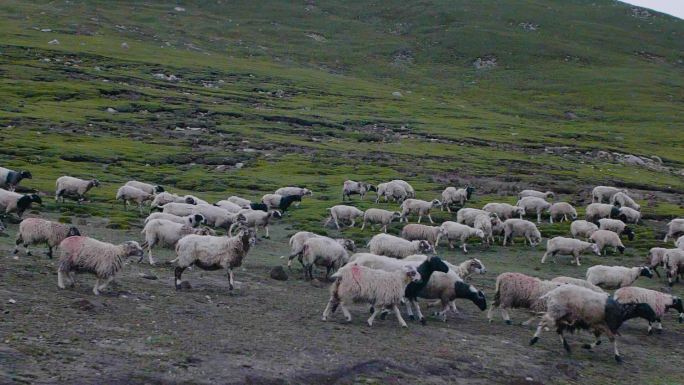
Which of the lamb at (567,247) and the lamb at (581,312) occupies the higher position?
the lamb at (581,312)

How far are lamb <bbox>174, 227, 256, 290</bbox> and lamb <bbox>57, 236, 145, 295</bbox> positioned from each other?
2155 mm

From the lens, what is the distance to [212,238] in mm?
19719

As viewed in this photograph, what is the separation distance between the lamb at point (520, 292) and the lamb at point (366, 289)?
3.30 m

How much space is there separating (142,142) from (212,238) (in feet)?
152

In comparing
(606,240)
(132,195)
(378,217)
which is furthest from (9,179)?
(606,240)

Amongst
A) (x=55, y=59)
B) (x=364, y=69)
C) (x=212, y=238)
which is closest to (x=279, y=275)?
(x=212, y=238)

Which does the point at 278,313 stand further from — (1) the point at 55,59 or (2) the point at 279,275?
(1) the point at 55,59

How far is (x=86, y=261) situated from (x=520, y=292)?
36.5ft

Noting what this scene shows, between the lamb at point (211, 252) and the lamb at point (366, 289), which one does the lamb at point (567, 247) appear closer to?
the lamb at point (366, 289)

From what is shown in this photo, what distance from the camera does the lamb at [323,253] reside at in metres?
22.1

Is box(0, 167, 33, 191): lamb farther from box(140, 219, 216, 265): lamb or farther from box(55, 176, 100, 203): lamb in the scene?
box(140, 219, 216, 265): lamb

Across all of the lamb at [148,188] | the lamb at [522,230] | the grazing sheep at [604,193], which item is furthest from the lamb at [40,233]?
the grazing sheep at [604,193]

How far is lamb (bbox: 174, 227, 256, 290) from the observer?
757 inches

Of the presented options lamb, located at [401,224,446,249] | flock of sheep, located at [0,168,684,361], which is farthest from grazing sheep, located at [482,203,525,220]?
lamb, located at [401,224,446,249]
